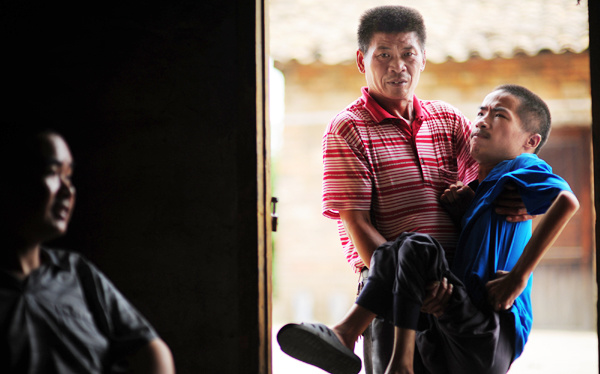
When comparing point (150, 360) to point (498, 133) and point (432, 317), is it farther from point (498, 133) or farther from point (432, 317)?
point (498, 133)

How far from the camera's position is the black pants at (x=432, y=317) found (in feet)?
7.85

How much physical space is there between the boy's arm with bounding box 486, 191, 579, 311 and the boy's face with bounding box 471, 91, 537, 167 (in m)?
0.46

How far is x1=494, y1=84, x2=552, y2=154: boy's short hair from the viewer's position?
2.89 metres

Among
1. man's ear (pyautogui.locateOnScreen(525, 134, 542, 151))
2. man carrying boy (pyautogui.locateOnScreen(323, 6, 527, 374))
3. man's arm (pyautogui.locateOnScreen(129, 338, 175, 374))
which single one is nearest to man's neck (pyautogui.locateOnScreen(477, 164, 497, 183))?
man carrying boy (pyautogui.locateOnScreen(323, 6, 527, 374))

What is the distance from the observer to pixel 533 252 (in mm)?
2473

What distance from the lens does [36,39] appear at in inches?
103

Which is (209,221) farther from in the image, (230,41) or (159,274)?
(230,41)

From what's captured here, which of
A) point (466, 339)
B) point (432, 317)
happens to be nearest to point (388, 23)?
point (432, 317)

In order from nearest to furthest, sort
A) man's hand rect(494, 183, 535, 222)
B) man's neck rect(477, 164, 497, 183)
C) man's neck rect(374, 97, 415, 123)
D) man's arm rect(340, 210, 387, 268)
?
man's hand rect(494, 183, 535, 222) → man's arm rect(340, 210, 387, 268) → man's neck rect(477, 164, 497, 183) → man's neck rect(374, 97, 415, 123)

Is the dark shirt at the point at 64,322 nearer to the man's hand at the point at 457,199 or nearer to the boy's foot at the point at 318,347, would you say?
the boy's foot at the point at 318,347

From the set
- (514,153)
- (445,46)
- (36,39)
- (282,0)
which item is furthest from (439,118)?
(282,0)

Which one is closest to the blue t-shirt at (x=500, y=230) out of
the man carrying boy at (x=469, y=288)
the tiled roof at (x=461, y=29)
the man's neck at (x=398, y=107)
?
the man carrying boy at (x=469, y=288)

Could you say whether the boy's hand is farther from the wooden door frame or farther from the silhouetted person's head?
the silhouetted person's head

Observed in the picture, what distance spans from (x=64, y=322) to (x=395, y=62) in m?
1.93
